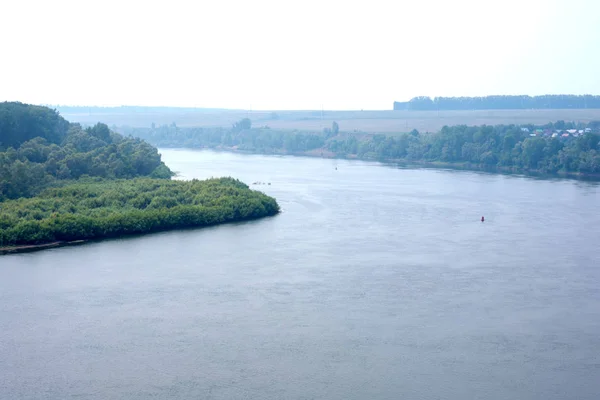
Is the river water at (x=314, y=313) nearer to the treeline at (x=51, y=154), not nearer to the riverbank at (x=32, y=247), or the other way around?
the riverbank at (x=32, y=247)

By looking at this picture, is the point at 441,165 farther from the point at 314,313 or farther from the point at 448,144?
the point at 314,313

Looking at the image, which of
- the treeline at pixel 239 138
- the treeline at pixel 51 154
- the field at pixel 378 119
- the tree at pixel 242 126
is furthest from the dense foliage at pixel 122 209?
the tree at pixel 242 126

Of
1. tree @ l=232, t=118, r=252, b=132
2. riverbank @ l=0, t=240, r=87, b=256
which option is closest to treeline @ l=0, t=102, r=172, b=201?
riverbank @ l=0, t=240, r=87, b=256

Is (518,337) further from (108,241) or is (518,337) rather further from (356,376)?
(108,241)

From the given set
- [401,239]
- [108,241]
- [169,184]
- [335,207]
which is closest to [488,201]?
[335,207]

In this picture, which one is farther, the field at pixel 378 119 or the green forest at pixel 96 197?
the field at pixel 378 119

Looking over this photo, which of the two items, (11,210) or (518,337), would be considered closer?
(518,337)
